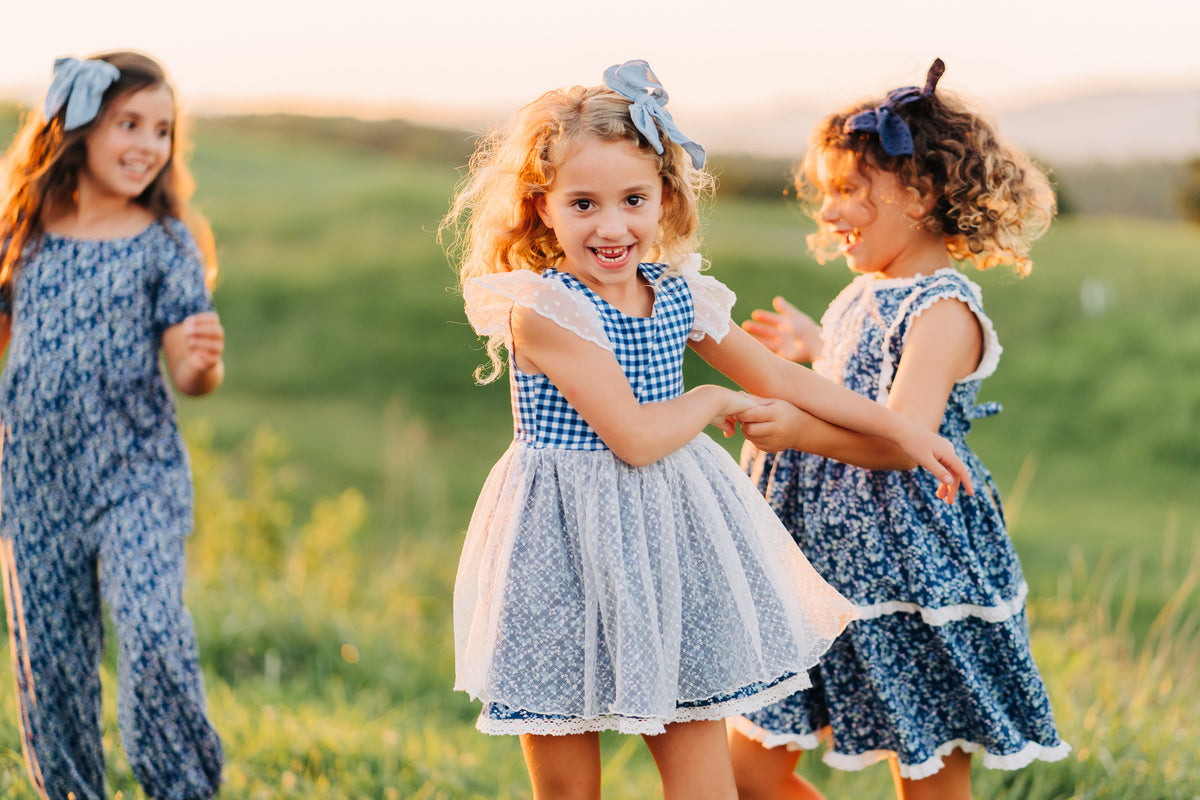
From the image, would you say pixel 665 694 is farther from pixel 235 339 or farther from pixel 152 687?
pixel 235 339

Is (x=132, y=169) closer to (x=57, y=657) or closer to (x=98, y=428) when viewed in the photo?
(x=98, y=428)

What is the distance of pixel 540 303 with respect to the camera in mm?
2084

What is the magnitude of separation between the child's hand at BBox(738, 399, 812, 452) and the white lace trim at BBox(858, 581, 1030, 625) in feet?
1.35

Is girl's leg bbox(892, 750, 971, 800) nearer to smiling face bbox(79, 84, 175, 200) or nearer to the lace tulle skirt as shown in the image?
the lace tulle skirt

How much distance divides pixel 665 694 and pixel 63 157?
2034mm

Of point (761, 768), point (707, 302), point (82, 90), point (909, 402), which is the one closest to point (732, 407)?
point (707, 302)

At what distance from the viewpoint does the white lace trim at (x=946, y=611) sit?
2.48 meters

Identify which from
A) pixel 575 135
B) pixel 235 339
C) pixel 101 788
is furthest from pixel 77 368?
pixel 235 339

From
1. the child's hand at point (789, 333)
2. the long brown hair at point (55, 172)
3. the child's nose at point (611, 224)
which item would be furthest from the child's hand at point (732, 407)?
the long brown hair at point (55, 172)

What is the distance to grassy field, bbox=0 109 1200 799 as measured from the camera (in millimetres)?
3410

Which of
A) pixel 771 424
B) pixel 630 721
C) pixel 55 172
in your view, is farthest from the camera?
pixel 55 172

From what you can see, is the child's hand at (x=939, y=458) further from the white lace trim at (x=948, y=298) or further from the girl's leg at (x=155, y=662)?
the girl's leg at (x=155, y=662)

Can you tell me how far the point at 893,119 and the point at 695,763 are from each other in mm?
1470

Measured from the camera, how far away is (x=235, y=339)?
41.3 ft
